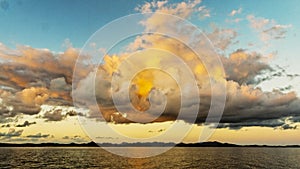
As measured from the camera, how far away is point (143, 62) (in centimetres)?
5106

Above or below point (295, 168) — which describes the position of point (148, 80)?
above

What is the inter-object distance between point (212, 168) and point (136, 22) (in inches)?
3408

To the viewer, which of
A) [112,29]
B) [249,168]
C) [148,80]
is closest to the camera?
[112,29]

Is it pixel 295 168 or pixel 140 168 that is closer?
pixel 140 168

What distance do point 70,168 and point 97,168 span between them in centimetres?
1055

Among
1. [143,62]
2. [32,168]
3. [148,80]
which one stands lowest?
[32,168]

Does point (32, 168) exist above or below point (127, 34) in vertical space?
below

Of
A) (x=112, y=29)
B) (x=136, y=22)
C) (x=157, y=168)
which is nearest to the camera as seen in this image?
(x=112, y=29)

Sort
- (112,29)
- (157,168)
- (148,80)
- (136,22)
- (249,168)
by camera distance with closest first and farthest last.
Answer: (112,29) → (136,22) → (148,80) → (157,168) → (249,168)

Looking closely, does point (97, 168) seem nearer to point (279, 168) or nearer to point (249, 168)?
point (249, 168)

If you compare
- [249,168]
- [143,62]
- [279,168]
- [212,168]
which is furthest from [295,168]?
[143,62]

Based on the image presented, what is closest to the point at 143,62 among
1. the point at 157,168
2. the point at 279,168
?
the point at 157,168

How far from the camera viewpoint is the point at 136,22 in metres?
41.5

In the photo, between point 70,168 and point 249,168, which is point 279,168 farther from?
point 70,168
